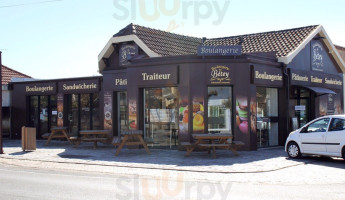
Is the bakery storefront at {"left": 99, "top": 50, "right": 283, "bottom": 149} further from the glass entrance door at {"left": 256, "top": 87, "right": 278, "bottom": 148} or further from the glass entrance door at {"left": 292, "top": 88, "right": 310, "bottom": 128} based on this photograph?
the glass entrance door at {"left": 292, "top": 88, "right": 310, "bottom": 128}

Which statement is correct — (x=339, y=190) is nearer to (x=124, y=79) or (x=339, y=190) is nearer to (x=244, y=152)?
(x=244, y=152)

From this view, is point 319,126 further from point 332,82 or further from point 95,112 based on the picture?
point 95,112

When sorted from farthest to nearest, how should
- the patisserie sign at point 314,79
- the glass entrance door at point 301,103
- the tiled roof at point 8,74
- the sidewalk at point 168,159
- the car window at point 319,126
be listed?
1. the tiled roof at point 8,74
2. the glass entrance door at point 301,103
3. the patisserie sign at point 314,79
4. the car window at point 319,126
5. the sidewalk at point 168,159

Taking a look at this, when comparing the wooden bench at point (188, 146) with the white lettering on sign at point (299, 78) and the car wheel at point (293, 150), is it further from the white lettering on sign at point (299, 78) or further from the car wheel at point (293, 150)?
the white lettering on sign at point (299, 78)

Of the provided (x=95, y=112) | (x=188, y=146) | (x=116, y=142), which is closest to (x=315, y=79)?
(x=188, y=146)

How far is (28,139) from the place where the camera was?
17.2 meters

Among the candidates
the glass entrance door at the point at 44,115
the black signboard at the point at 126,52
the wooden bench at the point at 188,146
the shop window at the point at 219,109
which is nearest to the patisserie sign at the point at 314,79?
the shop window at the point at 219,109

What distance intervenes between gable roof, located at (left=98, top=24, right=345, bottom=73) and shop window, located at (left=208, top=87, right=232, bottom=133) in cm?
364

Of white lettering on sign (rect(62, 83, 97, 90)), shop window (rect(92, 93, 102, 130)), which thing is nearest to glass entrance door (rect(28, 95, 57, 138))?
white lettering on sign (rect(62, 83, 97, 90))

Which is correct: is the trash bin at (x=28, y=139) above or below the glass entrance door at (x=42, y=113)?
below

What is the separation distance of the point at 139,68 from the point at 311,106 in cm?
924

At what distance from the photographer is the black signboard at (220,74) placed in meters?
16.2

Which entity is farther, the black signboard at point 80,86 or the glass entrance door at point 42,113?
the glass entrance door at point 42,113

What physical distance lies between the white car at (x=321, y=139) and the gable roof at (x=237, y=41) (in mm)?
4993
